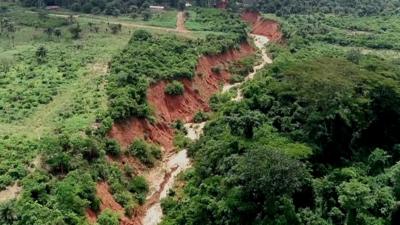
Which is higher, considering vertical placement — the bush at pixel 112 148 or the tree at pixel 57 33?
the tree at pixel 57 33

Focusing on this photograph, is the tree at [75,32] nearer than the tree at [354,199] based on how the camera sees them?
No

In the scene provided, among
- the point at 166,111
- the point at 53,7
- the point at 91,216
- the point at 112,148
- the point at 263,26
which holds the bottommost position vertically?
the point at 91,216

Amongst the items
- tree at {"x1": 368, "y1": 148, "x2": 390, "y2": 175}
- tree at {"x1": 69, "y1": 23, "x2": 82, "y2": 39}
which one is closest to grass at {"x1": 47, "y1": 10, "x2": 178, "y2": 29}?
tree at {"x1": 69, "y1": 23, "x2": 82, "y2": 39}

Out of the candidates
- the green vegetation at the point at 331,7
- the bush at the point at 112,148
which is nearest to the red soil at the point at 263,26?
the green vegetation at the point at 331,7

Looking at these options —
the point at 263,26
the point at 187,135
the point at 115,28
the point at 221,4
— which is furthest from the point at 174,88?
the point at 221,4

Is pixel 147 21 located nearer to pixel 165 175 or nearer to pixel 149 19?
pixel 149 19

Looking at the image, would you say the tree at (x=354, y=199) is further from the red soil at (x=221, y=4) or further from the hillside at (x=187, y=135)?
the red soil at (x=221, y=4)

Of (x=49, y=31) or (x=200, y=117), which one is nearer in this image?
(x=200, y=117)
